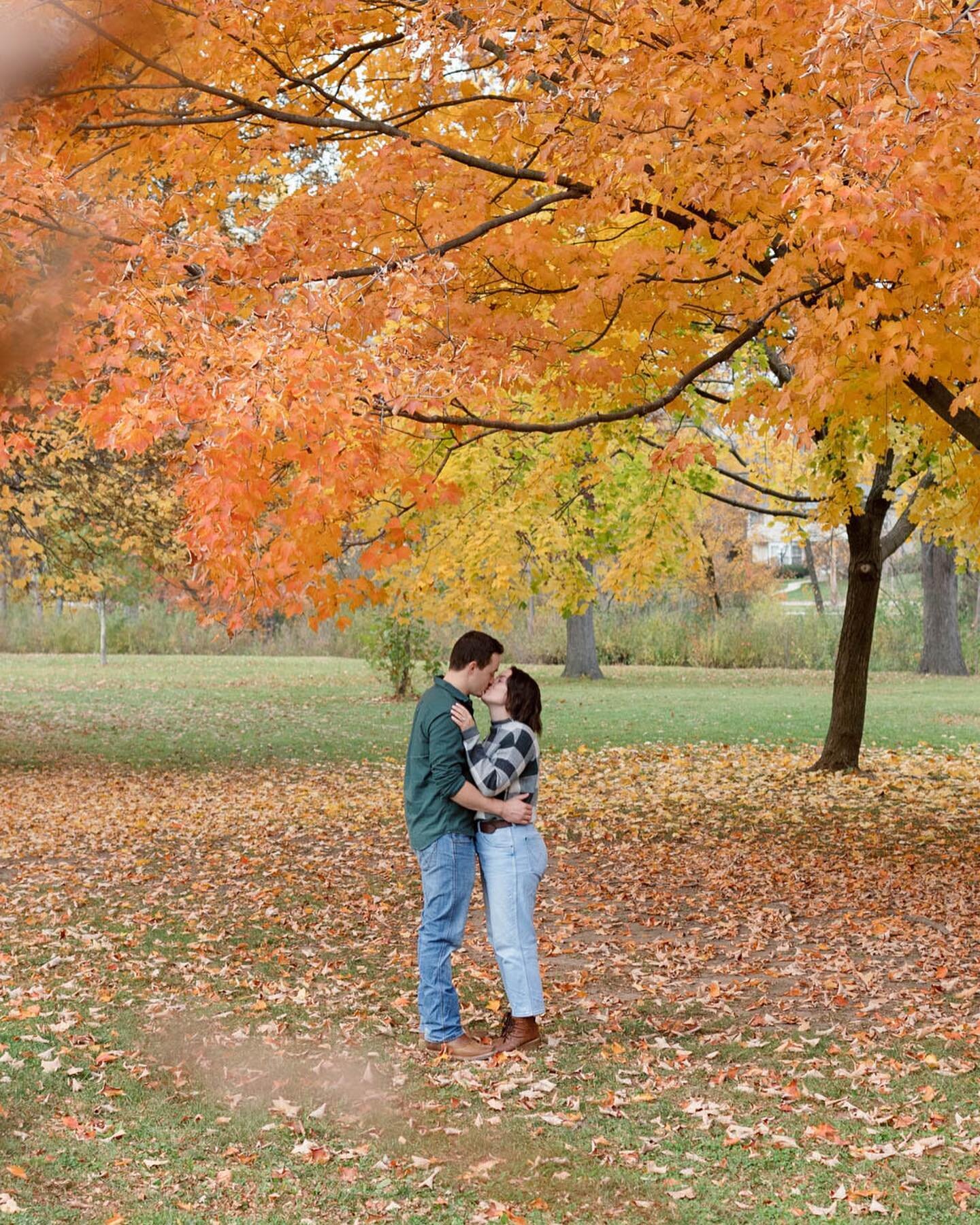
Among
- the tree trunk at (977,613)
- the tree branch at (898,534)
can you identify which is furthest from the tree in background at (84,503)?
the tree trunk at (977,613)

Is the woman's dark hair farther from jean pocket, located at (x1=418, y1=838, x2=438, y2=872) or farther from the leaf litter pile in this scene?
the leaf litter pile

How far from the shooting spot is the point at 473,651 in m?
5.45

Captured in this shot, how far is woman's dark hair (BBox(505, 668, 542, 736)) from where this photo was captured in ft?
17.8

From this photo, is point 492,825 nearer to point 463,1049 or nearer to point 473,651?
point 473,651

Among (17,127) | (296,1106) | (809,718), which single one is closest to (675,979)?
(296,1106)

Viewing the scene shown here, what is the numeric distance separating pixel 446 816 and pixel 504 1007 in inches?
60.1

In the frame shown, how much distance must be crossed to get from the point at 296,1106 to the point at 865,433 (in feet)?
30.7

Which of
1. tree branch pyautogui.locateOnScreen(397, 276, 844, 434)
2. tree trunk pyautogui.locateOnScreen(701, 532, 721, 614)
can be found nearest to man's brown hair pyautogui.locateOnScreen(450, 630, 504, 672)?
tree branch pyautogui.locateOnScreen(397, 276, 844, 434)

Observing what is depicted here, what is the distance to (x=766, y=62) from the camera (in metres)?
6.95

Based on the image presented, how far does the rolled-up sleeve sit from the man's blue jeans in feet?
0.77

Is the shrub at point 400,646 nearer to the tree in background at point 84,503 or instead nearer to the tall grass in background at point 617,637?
the tall grass in background at point 617,637

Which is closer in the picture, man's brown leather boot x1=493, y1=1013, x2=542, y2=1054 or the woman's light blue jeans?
the woman's light blue jeans

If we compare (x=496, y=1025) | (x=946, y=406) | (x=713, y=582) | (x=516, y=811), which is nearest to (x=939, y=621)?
(x=713, y=582)

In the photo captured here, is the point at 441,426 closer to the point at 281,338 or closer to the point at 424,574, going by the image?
the point at 281,338
